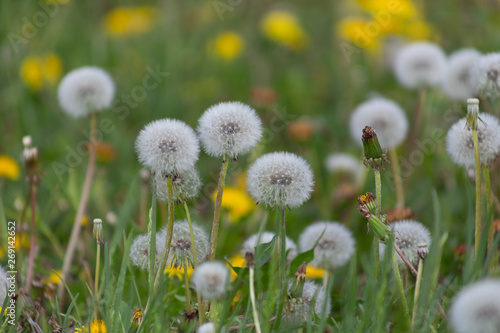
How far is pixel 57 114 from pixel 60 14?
53.1 inches

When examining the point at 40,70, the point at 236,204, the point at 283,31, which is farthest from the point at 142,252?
the point at 283,31

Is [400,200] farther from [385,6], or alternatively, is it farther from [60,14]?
[60,14]

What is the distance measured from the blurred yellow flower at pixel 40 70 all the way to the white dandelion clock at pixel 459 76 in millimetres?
2546

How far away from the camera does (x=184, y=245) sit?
178 centimetres

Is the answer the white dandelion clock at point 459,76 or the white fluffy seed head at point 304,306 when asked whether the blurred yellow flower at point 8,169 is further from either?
the white dandelion clock at point 459,76

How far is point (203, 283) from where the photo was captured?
141cm

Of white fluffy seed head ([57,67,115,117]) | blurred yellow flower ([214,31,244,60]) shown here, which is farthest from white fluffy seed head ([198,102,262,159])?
blurred yellow flower ([214,31,244,60])

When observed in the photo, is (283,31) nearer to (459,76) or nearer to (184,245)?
(459,76)

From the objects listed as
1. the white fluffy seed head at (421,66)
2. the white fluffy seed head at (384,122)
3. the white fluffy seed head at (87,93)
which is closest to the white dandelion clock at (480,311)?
the white fluffy seed head at (384,122)

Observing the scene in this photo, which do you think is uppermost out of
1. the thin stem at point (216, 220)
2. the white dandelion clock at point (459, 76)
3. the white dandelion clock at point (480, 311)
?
the white dandelion clock at point (459, 76)

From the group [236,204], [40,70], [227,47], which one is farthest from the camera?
[227,47]

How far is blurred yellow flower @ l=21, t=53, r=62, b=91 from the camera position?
406cm

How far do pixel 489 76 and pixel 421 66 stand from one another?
1.12m

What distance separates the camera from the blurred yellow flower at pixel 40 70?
4.06m
